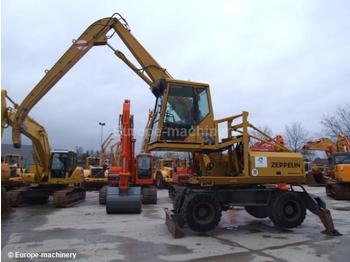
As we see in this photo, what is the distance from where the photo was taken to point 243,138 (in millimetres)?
10391

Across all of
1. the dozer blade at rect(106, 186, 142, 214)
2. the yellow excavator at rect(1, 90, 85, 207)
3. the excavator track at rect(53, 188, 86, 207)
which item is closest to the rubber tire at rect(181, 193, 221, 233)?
the dozer blade at rect(106, 186, 142, 214)

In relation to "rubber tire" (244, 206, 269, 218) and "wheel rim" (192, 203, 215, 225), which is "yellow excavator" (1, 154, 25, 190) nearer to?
"wheel rim" (192, 203, 215, 225)

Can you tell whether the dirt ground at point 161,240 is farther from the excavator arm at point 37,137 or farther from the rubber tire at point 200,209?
the excavator arm at point 37,137

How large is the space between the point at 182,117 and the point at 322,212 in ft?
14.8

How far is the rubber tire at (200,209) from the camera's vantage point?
384 inches

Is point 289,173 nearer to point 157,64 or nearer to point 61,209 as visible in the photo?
point 157,64

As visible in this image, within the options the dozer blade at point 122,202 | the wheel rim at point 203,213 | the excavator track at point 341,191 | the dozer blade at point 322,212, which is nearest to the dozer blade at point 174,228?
the wheel rim at point 203,213

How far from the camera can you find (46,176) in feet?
59.3

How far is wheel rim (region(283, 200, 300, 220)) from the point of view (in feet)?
34.4

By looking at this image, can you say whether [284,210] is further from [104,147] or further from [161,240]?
[104,147]

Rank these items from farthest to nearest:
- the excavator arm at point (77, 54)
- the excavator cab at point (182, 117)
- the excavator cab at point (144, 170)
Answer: the excavator cab at point (144, 170) < the excavator arm at point (77, 54) < the excavator cab at point (182, 117)

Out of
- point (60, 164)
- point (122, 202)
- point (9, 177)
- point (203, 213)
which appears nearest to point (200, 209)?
point (203, 213)

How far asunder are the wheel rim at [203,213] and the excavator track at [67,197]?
8817 mm

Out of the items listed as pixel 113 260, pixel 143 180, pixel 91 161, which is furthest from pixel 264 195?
pixel 91 161
